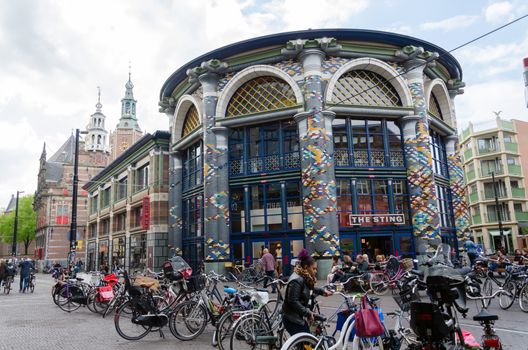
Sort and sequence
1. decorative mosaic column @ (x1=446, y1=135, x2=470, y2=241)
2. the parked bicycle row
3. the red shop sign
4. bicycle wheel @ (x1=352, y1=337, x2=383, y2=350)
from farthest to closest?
the red shop sign, decorative mosaic column @ (x1=446, y1=135, x2=470, y2=241), bicycle wheel @ (x1=352, y1=337, x2=383, y2=350), the parked bicycle row

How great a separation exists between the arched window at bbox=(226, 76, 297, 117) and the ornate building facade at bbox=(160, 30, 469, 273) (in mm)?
56

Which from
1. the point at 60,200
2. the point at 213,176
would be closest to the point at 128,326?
the point at 213,176

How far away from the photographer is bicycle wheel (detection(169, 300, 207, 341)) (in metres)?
8.13

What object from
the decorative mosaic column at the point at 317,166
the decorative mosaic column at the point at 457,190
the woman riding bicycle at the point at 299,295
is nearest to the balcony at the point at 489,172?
the decorative mosaic column at the point at 457,190

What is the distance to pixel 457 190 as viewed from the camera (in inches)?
940

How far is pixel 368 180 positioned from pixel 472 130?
37041 mm

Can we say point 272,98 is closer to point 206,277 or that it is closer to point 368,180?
point 368,180

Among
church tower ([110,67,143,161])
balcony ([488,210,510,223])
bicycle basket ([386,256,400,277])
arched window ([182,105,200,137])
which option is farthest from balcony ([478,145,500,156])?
church tower ([110,67,143,161])

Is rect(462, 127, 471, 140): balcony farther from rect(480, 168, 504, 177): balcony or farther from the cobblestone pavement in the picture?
the cobblestone pavement

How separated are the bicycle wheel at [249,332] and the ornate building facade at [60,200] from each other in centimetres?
5047

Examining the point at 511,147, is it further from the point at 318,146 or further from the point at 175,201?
the point at 175,201

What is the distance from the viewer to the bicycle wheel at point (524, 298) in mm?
9906

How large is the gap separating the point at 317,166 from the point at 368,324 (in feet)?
46.2

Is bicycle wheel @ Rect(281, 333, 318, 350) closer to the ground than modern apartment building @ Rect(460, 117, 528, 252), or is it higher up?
closer to the ground
